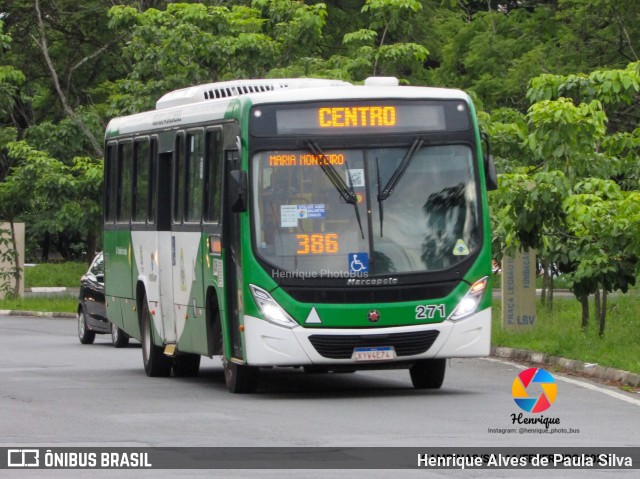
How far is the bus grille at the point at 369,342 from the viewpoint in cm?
1636

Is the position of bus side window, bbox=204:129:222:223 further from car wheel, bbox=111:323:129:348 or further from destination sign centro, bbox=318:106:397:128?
car wheel, bbox=111:323:129:348

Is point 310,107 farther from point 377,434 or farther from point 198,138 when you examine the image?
point 377,434

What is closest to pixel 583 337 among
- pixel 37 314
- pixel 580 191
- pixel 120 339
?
pixel 580 191

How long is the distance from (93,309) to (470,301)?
1410 centimetres

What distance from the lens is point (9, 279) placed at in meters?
45.4

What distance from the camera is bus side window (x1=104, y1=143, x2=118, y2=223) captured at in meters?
23.2

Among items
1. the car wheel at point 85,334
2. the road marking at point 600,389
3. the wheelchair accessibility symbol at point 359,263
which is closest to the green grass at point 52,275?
the car wheel at point 85,334

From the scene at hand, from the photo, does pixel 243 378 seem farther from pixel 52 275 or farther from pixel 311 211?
pixel 52 275

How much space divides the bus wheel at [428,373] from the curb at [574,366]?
2.02 meters

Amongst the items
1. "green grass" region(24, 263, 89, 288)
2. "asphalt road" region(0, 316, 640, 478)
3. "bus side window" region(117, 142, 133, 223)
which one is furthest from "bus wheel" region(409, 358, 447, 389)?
"green grass" region(24, 263, 89, 288)

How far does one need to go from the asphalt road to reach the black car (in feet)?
22.4
